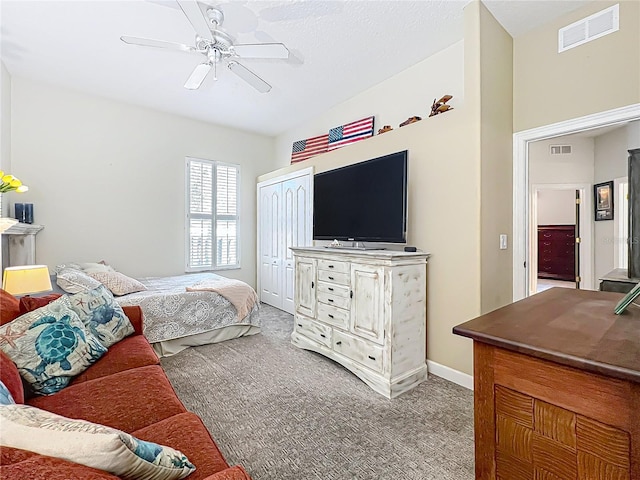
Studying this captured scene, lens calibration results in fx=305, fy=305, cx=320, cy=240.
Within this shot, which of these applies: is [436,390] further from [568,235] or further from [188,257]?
[568,235]

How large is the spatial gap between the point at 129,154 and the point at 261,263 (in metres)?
2.62

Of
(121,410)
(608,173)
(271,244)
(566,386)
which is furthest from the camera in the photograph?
(271,244)

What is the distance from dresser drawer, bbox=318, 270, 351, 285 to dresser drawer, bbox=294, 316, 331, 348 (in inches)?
18.3

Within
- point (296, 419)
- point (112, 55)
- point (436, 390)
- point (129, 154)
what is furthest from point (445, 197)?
point (129, 154)

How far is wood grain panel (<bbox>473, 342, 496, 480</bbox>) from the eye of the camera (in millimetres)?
1077

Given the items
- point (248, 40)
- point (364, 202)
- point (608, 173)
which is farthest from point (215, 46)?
point (608, 173)

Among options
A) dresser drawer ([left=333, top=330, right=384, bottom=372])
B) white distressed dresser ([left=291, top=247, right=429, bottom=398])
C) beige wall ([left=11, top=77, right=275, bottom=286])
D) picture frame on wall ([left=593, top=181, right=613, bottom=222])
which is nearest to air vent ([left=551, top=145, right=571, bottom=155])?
picture frame on wall ([left=593, top=181, right=613, bottom=222])

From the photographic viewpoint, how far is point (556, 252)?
7.06 metres

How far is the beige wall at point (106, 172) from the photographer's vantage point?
383 cm

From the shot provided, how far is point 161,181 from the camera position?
4.72m

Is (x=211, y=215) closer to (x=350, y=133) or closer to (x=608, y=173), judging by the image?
(x=350, y=133)

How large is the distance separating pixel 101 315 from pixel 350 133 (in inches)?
132

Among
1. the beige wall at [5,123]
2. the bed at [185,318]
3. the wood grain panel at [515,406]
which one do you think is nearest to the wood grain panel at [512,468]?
the wood grain panel at [515,406]

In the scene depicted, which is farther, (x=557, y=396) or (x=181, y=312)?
(x=181, y=312)
